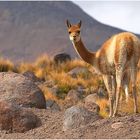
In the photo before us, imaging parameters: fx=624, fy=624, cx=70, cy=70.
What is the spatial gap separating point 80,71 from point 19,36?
6745cm

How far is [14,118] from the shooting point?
11.5 meters

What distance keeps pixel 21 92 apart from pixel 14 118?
1731 mm

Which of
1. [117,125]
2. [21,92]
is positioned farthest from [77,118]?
[21,92]

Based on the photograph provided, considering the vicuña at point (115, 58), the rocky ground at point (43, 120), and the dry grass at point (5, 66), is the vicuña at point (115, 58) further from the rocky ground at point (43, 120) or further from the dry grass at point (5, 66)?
the dry grass at point (5, 66)

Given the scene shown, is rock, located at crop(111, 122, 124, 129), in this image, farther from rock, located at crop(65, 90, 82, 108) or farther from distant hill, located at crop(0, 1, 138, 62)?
distant hill, located at crop(0, 1, 138, 62)

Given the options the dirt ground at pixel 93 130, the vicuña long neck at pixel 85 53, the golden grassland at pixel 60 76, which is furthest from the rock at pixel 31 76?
the dirt ground at pixel 93 130

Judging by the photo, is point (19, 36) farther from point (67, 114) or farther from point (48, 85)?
point (67, 114)

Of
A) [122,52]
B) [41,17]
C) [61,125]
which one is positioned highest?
[41,17]

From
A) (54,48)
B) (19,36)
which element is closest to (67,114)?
(54,48)

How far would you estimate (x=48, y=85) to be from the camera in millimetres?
22500

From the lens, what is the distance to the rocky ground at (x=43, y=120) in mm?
10398

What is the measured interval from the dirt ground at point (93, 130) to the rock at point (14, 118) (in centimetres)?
14

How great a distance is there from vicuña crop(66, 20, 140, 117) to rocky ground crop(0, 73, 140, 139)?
75 cm

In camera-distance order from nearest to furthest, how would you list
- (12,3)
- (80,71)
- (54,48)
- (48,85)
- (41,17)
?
(48,85)
(80,71)
(54,48)
(41,17)
(12,3)
